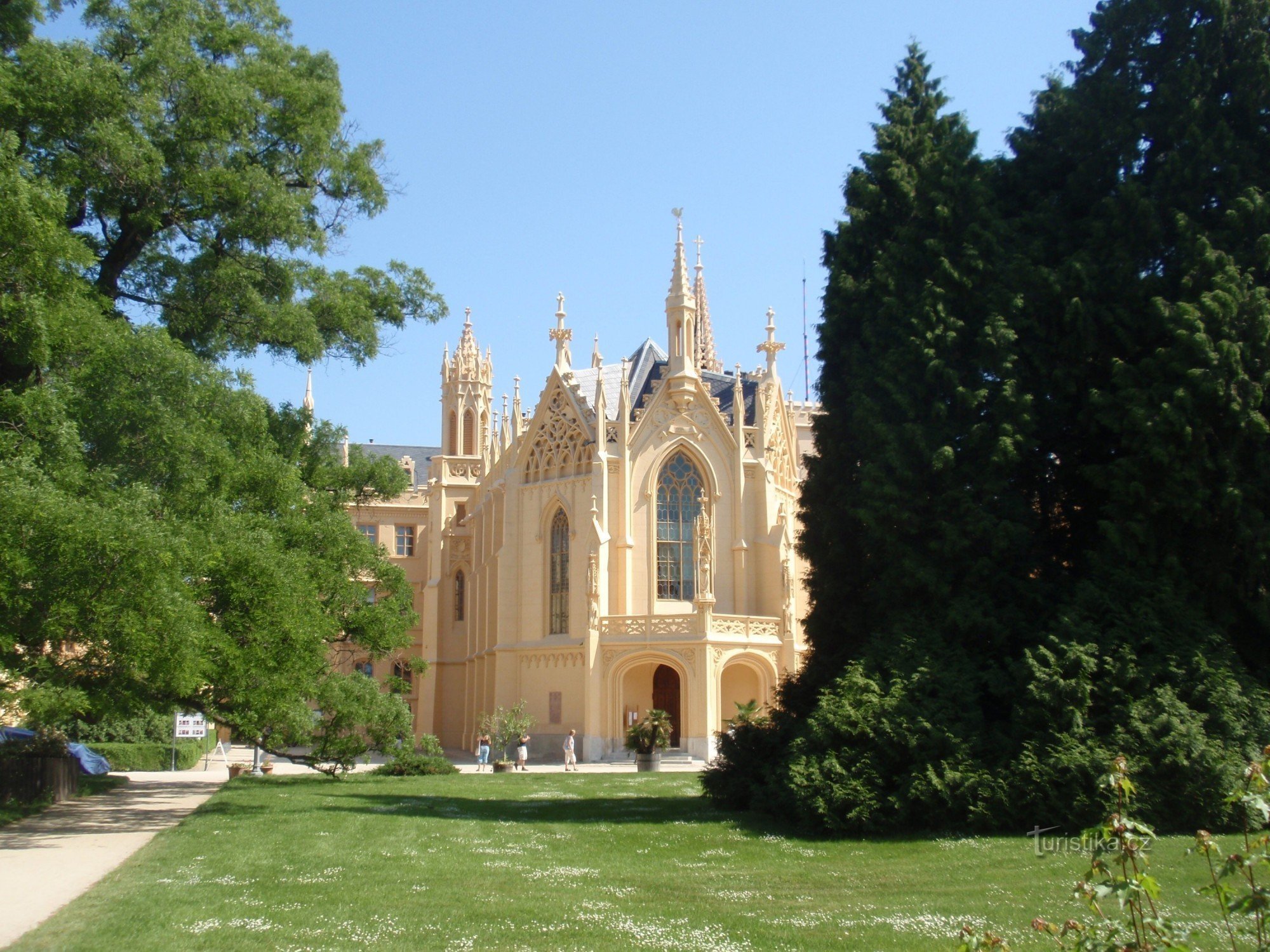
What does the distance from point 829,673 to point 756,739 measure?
1.85 meters

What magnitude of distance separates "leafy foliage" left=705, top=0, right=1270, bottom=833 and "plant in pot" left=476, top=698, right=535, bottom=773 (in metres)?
18.3

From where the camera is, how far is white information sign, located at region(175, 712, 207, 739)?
40062 millimetres

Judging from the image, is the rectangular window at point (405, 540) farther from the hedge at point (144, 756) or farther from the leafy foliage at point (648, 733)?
the leafy foliage at point (648, 733)

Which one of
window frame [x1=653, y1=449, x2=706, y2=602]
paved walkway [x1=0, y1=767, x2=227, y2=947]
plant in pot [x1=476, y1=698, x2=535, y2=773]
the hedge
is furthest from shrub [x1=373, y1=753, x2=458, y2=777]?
the hedge

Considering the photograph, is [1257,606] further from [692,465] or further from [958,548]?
[692,465]

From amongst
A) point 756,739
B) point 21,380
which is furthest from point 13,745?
point 756,739

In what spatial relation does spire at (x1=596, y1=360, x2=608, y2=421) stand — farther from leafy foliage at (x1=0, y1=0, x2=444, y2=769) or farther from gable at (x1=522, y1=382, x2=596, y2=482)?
leafy foliage at (x1=0, y1=0, x2=444, y2=769)

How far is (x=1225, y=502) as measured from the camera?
54.3ft

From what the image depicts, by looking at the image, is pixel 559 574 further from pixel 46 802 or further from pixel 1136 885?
pixel 1136 885

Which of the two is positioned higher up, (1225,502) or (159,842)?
(1225,502)

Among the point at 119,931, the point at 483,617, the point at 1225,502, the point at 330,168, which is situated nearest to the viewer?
the point at 119,931

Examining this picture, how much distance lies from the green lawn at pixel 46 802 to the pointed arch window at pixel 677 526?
1921 centimetres

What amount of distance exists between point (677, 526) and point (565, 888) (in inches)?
1195

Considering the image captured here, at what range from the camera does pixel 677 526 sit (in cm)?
4278
